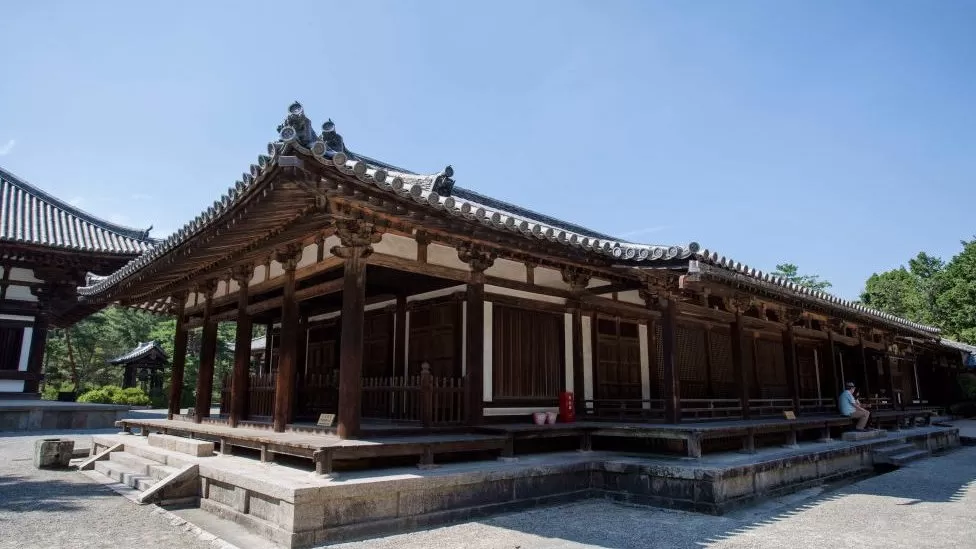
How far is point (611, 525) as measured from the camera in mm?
7277

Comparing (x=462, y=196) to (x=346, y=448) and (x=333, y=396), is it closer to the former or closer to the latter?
(x=333, y=396)

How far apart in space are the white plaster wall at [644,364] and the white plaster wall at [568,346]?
7.07 ft

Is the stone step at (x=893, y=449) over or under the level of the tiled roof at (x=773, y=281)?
under

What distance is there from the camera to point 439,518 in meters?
7.08

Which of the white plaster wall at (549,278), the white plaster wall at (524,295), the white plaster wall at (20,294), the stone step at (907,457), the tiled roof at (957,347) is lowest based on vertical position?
the stone step at (907,457)

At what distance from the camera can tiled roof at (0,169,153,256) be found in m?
19.6

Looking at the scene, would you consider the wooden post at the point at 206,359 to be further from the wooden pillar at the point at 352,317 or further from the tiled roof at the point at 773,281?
the tiled roof at the point at 773,281

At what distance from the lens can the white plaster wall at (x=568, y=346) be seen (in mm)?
11094

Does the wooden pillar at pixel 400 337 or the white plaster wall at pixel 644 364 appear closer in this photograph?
the wooden pillar at pixel 400 337

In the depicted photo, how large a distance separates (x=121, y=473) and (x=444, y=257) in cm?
656

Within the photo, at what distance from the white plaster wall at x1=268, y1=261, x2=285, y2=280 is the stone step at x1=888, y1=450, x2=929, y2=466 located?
13.3m

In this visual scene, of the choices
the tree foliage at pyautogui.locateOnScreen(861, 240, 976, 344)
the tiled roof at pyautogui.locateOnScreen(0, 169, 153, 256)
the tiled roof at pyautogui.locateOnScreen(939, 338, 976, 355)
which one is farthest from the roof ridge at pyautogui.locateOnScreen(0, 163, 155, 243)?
the tree foliage at pyautogui.locateOnScreen(861, 240, 976, 344)

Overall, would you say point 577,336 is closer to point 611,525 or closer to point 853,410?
point 611,525

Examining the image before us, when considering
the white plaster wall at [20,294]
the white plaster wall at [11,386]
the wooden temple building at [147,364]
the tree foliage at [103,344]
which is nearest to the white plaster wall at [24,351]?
the white plaster wall at [11,386]
